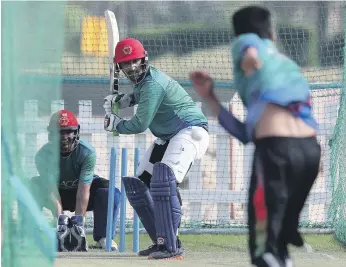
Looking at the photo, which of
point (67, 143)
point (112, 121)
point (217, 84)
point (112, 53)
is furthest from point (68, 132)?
point (217, 84)

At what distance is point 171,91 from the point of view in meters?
8.38

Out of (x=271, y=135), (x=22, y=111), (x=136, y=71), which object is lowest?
(x=271, y=135)

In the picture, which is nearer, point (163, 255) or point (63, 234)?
point (163, 255)

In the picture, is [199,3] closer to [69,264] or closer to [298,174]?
[69,264]

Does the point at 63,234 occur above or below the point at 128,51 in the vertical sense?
below

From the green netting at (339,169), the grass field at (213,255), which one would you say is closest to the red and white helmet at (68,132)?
the grass field at (213,255)

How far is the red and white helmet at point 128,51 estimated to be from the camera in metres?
8.32

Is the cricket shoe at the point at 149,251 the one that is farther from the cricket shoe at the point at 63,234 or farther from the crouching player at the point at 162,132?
the cricket shoe at the point at 63,234

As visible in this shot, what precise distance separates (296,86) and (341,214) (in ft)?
18.0

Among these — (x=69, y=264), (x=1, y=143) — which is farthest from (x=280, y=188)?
(x=69, y=264)

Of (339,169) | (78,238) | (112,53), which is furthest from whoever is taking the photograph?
(339,169)

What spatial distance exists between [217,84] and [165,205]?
3.50 m

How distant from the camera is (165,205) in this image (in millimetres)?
8297

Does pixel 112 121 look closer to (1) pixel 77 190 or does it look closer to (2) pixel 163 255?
(2) pixel 163 255
